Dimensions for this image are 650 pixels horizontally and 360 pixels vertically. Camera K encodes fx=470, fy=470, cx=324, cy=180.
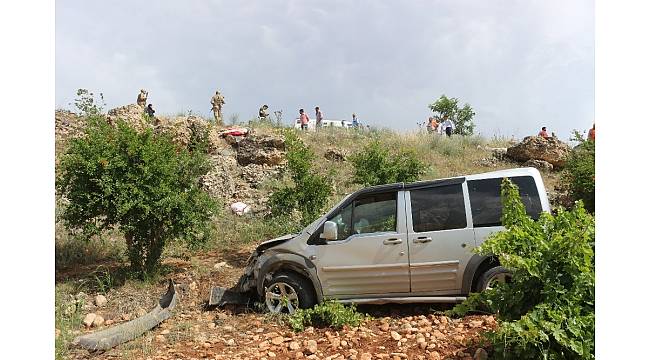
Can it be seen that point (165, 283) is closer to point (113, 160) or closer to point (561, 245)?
point (113, 160)

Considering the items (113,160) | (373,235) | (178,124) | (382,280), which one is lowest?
(382,280)

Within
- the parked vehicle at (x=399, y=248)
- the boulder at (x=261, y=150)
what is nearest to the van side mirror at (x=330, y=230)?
the parked vehicle at (x=399, y=248)

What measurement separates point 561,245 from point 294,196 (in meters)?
7.64

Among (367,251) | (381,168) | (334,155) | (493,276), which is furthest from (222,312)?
(334,155)

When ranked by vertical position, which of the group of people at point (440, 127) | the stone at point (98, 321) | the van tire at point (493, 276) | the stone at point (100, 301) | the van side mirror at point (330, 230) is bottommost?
the stone at point (98, 321)

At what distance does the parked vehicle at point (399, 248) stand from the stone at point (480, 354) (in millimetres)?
1531

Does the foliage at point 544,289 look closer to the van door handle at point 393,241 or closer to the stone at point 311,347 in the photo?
the stone at point 311,347

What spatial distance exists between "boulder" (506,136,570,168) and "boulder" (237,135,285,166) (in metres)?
10.7

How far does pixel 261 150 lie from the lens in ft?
62.0

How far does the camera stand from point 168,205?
8516mm

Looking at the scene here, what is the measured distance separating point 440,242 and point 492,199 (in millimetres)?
891

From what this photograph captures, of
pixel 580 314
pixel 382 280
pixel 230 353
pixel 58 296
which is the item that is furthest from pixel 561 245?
pixel 58 296

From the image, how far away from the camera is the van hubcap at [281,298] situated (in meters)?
6.43

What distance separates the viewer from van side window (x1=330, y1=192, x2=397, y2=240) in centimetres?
636
